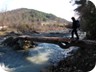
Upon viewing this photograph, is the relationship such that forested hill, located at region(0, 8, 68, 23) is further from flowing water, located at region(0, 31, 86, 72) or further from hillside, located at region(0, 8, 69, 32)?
flowing water, located at region(0, 31, 86, 72)

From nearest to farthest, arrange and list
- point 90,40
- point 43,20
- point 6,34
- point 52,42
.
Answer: point 6,34, point 43,20, point 52,42, point 90,40

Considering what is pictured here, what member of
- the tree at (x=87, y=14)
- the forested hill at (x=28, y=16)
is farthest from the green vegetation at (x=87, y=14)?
the forested hill at (x=28, y=16)

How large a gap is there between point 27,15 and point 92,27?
2.00 feet

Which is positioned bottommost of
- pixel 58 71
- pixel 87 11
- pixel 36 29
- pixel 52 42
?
pixel 58 71

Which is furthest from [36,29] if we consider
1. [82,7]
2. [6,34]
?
[82,7]

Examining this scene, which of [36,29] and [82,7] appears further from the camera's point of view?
[82,7]

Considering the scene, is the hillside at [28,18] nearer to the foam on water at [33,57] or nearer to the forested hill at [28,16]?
the forested hill at [28,16]

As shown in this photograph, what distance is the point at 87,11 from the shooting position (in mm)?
1519

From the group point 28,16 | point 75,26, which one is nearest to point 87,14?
point 75,26

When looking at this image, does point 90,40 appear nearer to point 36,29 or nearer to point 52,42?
point 52,42

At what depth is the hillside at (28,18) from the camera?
1.16 meters

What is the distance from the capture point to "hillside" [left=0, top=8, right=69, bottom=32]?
116cm

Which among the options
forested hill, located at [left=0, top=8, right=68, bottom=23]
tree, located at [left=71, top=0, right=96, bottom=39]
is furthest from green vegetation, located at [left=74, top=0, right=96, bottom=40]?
forested hill, located at [left=0, top=8, right=68, bottom=23]

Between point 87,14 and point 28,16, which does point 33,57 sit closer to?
point 28,16
